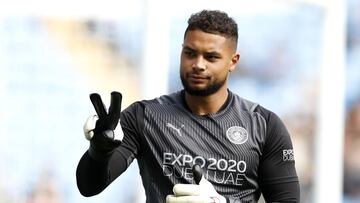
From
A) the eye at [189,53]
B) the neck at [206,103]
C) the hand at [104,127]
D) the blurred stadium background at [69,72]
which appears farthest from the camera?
the blurred stadium background at [69,72]

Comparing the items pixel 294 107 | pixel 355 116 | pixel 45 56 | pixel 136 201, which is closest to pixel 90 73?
pixel 45 56

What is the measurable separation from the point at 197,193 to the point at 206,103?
0.47m

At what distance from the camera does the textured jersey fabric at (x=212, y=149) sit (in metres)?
4.55

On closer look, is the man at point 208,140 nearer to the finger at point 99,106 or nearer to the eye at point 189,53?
the eye at point 189,53

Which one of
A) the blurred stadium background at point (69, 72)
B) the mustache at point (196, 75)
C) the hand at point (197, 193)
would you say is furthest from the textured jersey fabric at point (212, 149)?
the blurred stadium background at point (69, 72)

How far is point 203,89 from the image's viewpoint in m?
4.53

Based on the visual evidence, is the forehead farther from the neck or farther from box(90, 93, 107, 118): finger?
box(90, 93, 107, 118): finger

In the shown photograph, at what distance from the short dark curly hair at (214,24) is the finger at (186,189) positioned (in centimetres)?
66

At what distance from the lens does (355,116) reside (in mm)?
9977

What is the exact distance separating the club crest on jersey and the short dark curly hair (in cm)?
39

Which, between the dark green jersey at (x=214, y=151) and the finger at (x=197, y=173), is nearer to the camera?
the finger at (x=197, y=173)

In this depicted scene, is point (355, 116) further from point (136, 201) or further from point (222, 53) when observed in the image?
point (222, 53)

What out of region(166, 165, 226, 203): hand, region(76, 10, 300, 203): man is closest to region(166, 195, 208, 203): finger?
region(166, 165, 226, 203): hand

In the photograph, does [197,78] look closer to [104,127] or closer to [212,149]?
[212,149]
